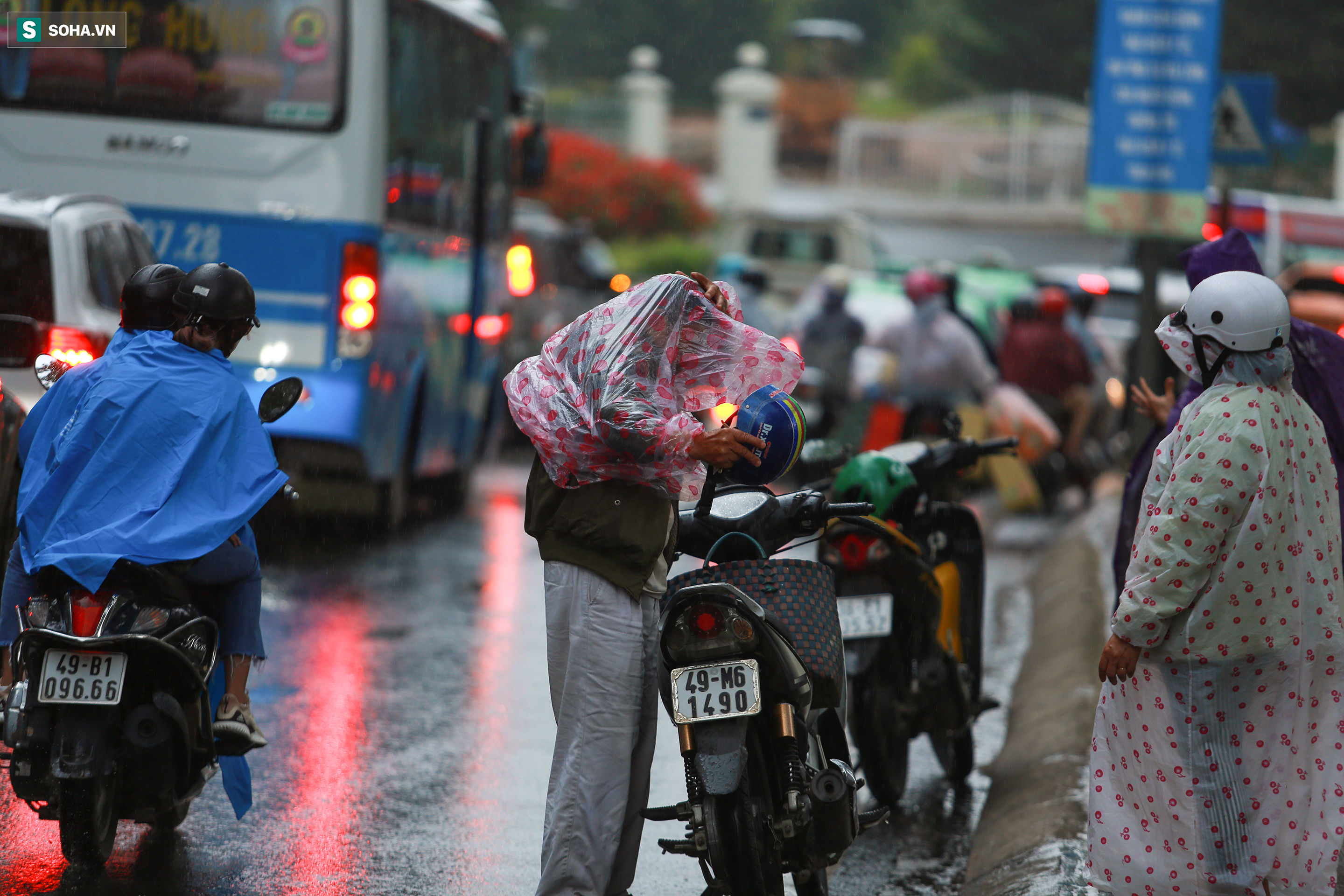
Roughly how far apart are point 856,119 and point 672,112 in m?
10.5

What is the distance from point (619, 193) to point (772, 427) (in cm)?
3205

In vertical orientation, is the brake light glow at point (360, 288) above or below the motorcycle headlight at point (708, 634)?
above

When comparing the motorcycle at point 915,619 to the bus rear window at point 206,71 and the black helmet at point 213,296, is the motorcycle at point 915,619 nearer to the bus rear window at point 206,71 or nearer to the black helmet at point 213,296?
the black helmet at point 213,296

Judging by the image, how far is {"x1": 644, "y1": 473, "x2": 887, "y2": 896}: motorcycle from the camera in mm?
3906

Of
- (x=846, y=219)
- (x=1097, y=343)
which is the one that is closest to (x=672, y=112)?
(x=846, y=219)

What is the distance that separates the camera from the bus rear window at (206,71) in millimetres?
9344

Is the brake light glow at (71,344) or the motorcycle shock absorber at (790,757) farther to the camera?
the brake light glow at (71,344)

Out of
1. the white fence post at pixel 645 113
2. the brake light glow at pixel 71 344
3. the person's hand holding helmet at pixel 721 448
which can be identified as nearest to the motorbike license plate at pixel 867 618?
the person's hand holding helmet at pixel 721 448

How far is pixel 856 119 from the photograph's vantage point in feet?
131

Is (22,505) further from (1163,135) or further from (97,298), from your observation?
(1163,135)

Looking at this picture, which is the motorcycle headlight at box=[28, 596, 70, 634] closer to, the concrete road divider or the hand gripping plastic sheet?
the hand gripping plastic sheet

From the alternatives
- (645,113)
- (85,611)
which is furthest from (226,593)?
(645,113)

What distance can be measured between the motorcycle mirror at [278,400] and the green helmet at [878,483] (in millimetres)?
1898

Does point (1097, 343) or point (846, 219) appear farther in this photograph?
point (846, 219)
